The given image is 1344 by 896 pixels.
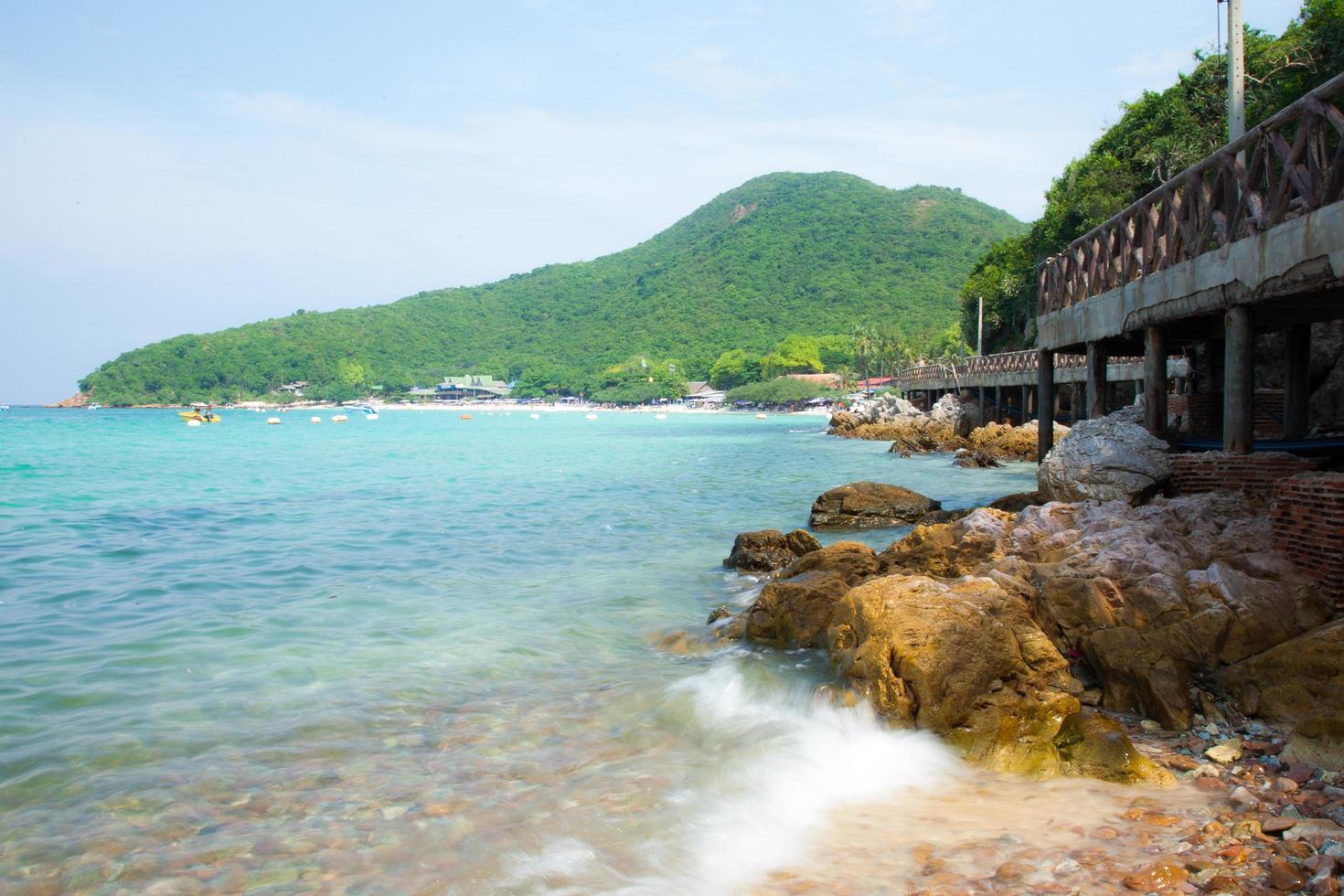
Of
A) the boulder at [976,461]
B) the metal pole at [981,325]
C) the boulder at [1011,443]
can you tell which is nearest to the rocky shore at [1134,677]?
the boulder at [976,461]

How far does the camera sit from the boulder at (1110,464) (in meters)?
10.7

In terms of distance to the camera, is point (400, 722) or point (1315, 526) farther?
point (400, 722)

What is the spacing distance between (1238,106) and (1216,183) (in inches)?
188

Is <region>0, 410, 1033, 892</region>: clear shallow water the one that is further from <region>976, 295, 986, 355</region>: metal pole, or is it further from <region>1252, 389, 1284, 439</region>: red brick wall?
<region>976, 295, 986, 355</region>: metal pole

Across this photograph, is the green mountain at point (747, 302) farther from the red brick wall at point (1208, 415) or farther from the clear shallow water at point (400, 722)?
the clear shallow water at point (400, 722)

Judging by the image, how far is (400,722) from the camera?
712 centimetres

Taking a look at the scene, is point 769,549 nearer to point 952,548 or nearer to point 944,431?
point 952,548

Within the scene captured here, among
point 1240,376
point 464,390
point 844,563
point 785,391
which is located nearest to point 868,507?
point 844,563

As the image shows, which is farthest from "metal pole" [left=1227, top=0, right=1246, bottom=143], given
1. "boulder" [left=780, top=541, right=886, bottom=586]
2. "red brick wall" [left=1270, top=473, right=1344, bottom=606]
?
"boulder" [left=780, top=541, right=886, bottom=586]

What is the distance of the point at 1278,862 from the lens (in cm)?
420

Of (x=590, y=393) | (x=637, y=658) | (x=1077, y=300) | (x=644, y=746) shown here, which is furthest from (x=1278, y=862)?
(x=590, y=393)

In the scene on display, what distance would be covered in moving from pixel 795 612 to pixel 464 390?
7455 inches

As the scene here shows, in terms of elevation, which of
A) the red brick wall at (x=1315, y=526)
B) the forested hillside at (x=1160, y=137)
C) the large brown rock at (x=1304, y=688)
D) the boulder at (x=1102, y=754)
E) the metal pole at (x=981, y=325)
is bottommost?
the boulder at (x=1102, y=754)

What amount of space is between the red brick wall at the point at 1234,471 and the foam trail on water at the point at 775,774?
474 centimetres
